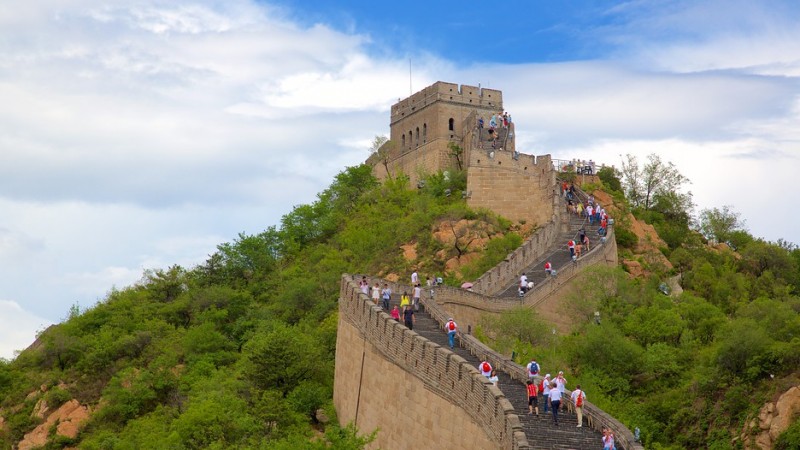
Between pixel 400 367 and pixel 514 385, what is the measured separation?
14.5 ft

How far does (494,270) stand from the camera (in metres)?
49.9

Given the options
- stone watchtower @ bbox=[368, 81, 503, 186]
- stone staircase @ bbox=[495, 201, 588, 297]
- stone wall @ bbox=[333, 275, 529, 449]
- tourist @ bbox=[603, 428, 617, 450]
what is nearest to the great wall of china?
stone wall @ bbox=[333, 275, 529, 449]

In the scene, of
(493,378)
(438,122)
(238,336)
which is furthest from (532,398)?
(438,122)

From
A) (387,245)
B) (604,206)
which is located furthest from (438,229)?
(604,206)

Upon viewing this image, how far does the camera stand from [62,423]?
59406mm

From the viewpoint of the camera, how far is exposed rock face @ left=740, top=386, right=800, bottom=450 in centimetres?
3775

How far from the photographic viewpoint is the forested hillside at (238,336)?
143 ft

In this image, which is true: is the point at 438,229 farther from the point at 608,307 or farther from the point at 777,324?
the point at 777,324

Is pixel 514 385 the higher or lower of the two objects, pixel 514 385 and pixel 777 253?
the lower

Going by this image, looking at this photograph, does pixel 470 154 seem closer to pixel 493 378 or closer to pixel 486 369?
pixel 486 369

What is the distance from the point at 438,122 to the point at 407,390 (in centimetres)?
3535

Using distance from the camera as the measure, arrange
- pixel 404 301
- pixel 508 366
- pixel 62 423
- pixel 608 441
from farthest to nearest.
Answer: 1. pixel 62 423
2. pixel 404 301
3. pixel 508 366
4. pixel 608 441

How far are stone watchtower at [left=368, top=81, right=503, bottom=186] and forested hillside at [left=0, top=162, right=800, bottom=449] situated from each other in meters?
2.03

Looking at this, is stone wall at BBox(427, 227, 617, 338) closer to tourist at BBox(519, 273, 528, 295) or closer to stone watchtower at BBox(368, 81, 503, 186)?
tourist at BBox(519, 273, 528, 295)
